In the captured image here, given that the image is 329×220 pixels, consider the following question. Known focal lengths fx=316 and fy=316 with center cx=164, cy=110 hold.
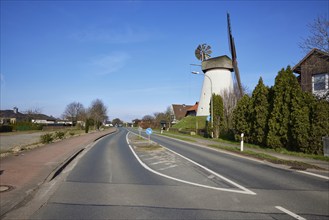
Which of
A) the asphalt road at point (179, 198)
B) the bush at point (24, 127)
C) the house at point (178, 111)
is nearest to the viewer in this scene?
the asphalt road at point (179, 198)

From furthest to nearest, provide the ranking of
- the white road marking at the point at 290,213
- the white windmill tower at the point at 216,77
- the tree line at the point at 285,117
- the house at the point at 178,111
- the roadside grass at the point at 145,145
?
the house at the point at 178,111 → the white windmill tower at the point at 216,77 → the roadside grass at the point at 145,145 → the tree line at the point at 285,117 → the white road marking at the point at 290,213

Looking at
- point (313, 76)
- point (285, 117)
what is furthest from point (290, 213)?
point (313, 76)

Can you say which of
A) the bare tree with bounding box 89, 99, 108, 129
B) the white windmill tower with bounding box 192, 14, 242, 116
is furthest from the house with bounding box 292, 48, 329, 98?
the bare tree with bounding box 89, 99, 108, 129

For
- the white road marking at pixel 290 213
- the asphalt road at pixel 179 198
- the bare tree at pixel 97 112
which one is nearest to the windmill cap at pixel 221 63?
the bare tree at pixel 97 112

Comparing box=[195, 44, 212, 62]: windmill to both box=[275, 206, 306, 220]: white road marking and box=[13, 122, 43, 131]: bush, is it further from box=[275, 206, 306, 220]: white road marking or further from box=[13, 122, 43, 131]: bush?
box=[275, 206, 306, 220]: white road marking

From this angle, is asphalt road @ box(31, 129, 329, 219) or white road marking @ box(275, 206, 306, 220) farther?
asphalt road @ box(31, 129, 329, 219)

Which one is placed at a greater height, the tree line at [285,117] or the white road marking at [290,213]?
the tree line at [285,117]

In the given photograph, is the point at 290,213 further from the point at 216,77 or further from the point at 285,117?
the point at 216,77

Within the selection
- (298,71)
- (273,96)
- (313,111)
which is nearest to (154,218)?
(313,111)

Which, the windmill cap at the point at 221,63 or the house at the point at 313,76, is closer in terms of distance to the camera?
the house at the point at 313,76

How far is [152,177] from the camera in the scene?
1084cm

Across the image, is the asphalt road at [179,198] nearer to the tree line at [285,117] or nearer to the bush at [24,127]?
the tree line at [285,117]

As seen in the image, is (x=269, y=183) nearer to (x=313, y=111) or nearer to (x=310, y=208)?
(x=310, y=208)

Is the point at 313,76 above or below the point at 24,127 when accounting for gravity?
above
